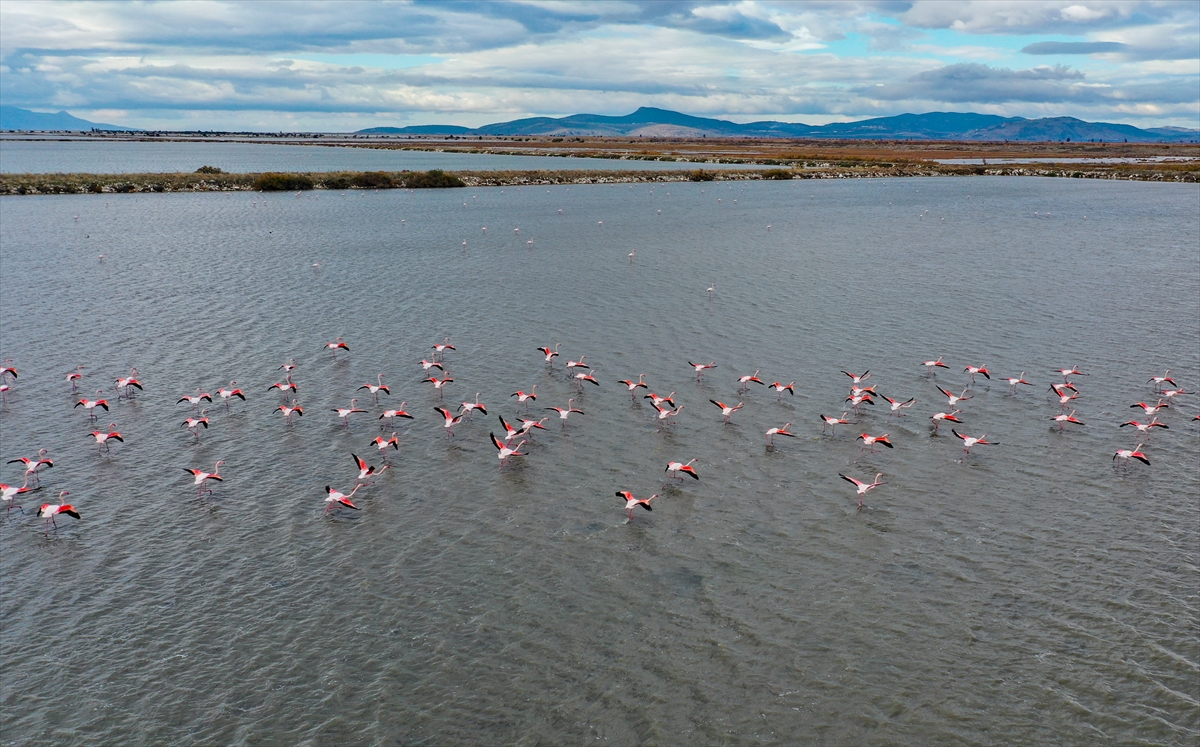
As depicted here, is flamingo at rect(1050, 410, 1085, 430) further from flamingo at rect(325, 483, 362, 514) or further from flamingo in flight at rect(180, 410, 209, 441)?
flamingo in flight at rect(180, 410, 209, 441)

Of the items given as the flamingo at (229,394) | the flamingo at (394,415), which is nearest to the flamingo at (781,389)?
the flamingo at (394,415)

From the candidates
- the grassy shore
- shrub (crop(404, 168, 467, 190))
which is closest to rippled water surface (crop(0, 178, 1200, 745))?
the grassy shore

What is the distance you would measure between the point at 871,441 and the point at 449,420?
11.3 metres

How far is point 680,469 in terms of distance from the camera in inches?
717

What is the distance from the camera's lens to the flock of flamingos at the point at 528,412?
17781 millimetres

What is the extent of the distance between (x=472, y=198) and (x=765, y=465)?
67.8m

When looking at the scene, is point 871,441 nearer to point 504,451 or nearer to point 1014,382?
point 1014,382

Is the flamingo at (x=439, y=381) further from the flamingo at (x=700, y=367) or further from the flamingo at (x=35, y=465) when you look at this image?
the flamingo at (x=35, y=465)

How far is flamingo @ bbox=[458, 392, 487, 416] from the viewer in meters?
21.4

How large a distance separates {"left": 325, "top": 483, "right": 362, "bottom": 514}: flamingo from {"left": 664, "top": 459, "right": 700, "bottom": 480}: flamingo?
7416 millimetres

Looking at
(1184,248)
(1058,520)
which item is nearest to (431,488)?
(1058,520)

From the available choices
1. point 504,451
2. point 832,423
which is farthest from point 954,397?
point 504,451

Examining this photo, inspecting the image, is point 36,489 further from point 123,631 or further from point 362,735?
point 362,735

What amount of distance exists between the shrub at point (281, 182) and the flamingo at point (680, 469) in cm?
8107
